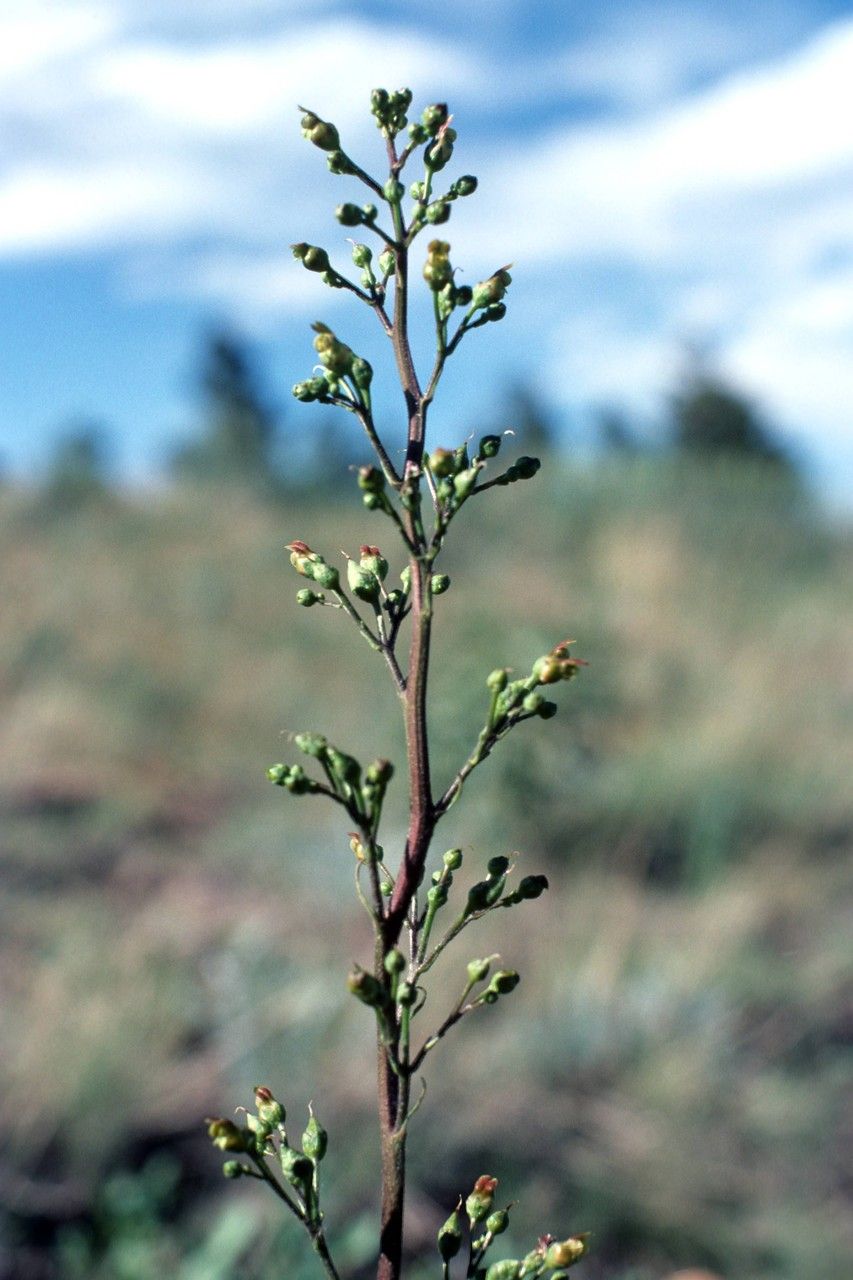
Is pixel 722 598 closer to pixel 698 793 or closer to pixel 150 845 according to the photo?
pixel 698 793

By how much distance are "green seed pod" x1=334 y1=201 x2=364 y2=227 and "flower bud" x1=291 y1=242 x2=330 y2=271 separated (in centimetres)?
4

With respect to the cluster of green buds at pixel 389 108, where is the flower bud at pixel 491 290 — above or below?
below

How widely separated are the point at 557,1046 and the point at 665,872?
3.01 meters

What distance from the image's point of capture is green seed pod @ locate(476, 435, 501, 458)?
127 cm

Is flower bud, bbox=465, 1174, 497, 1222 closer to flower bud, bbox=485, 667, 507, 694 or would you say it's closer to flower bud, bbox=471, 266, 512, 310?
flower bud, bbox=485, 667, 507, 694

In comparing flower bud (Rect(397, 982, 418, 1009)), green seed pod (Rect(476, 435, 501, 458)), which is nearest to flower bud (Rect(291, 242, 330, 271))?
green seed pod (Rect(476, 435, 501, 458))

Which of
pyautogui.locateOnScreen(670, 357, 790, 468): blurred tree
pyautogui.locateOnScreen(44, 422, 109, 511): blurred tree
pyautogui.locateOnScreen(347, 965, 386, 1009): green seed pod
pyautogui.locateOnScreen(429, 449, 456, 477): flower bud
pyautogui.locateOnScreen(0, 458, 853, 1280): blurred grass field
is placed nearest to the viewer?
pyautogui.locateOnScreen(347, 965, 386, 1009): green seed pod

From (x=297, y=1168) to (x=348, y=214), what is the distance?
932mm

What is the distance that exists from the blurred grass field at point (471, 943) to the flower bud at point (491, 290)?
2.20m

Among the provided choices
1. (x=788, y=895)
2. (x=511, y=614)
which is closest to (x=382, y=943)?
(x=788, y=895)

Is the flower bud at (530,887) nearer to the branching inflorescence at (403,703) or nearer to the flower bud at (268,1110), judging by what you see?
the branching inflorescence at (403,703)

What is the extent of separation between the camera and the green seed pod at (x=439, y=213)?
1274 millimetres

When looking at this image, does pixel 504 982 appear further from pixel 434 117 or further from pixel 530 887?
pixel 434 117

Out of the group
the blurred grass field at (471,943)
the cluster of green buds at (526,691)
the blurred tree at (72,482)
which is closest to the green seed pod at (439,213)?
the cluster of green buds at (526,691)
